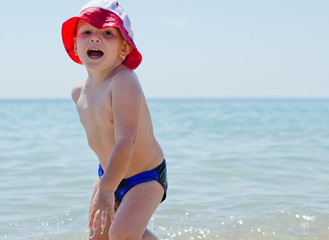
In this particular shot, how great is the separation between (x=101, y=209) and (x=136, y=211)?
0.27 m

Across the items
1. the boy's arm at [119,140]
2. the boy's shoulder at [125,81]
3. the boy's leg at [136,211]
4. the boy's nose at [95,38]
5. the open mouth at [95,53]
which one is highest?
the boy's nose at [95,38]

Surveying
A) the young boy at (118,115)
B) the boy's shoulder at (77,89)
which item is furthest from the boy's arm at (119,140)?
the boy's shoulder at (77,89)

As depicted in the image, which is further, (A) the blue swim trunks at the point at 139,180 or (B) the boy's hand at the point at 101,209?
(A) the blue swim trunks at the point at 139,180

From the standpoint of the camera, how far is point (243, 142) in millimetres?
9781

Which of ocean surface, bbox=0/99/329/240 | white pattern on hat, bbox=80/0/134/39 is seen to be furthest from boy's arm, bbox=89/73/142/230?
ocean surface, bbox=0/99/329/240

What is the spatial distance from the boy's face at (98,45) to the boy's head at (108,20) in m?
0.04

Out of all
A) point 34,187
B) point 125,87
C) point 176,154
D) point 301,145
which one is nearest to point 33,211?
point 34,187

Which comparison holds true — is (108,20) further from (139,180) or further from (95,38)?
(139,180)

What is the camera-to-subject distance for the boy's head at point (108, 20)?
8.11ft

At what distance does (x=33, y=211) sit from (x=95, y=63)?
7.40ft

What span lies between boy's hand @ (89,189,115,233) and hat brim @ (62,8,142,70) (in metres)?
0.74

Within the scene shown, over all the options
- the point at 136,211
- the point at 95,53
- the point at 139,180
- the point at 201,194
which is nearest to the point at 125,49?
the point at 95,53

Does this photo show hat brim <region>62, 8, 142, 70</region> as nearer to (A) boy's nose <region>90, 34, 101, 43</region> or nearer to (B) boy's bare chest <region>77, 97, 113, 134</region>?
(A) boy's nose <region>90, 34, 101, 43</region>

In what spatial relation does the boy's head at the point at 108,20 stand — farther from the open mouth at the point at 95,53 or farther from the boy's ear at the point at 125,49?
the open mouth at the point at 95,53
